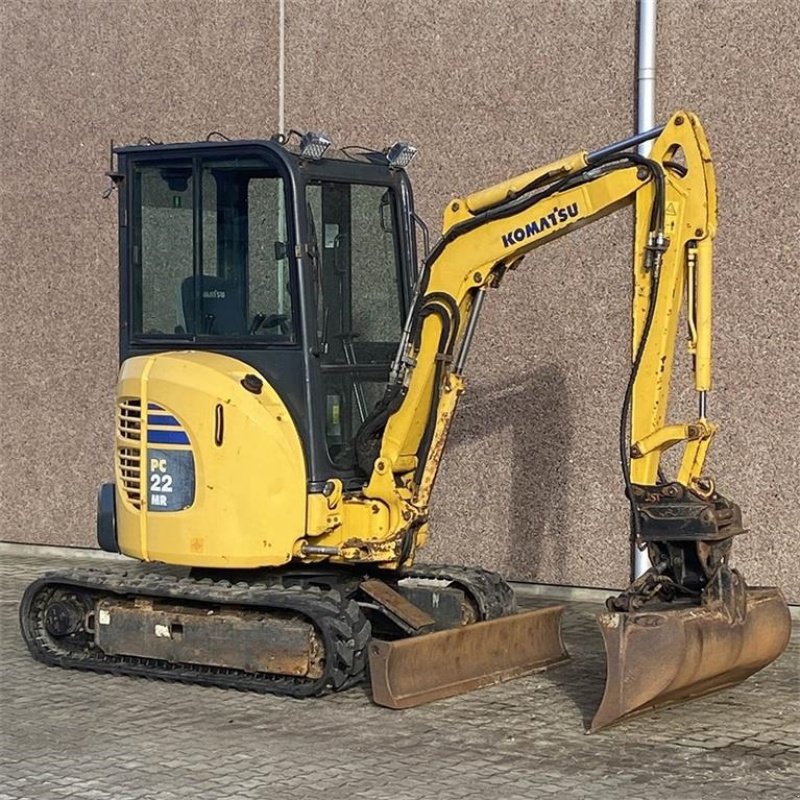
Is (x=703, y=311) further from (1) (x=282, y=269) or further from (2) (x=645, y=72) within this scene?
(2) (x=645, y=72)


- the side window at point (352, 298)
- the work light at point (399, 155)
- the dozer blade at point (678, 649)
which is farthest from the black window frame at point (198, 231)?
the dozer blade at point (678, 649)

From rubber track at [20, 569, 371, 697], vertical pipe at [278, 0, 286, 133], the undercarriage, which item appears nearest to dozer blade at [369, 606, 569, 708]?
the undercarriage

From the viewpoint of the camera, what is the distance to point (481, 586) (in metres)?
9.71

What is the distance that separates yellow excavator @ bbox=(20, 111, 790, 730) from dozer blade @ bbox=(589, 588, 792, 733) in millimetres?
18

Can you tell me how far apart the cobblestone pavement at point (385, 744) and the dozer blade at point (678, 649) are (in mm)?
165

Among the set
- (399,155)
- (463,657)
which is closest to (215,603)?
(463,657)

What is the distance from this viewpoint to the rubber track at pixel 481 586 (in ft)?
31.6

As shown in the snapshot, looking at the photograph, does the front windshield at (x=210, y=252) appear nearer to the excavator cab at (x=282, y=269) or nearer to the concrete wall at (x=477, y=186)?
the excavator cab at (x=282, y=269)

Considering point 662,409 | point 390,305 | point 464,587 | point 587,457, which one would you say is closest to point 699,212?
point 662,409

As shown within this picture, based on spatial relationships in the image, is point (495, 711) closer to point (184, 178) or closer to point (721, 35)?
point (184, 178)

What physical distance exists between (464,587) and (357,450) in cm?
110

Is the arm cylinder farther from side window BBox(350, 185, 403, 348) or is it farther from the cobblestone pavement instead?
side window BBox(350, 185, 403, 348)

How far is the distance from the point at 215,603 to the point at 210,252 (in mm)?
1918

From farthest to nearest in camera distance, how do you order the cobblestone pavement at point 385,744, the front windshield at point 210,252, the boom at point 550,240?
the front windshield at point 210,252, the boom at point 550,240, the cobblestone pavement at point 385,744
